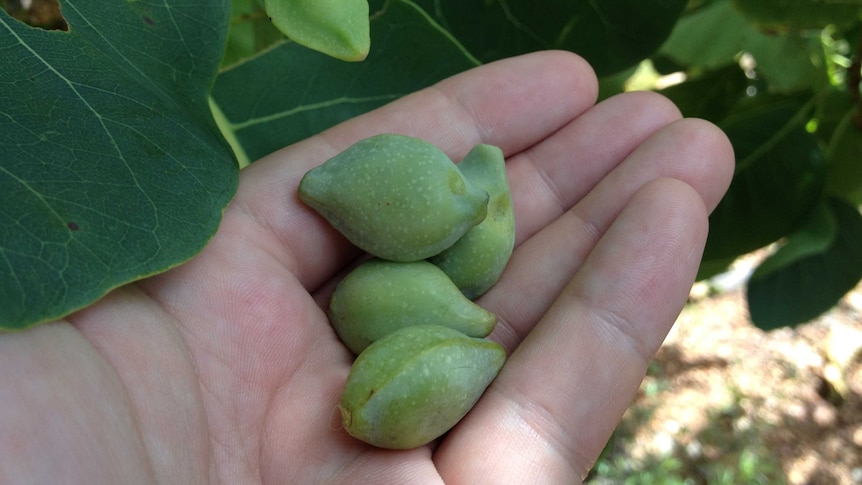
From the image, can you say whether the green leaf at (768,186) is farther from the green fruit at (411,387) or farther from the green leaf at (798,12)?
the green fruit at (411,387)

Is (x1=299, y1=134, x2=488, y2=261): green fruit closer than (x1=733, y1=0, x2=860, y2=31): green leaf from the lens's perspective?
Yes

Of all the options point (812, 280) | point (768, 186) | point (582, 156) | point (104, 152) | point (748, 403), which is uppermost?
point (104, 152)

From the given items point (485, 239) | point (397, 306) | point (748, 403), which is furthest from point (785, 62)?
point (748, 403)

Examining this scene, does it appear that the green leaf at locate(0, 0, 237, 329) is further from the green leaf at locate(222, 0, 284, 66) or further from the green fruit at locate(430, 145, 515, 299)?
the green fruit at locate(430, 145, 515, 299)

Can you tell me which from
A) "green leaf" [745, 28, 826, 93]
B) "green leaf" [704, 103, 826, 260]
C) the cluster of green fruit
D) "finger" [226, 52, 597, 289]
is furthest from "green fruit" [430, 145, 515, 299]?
"green leaf" [745, 28, 826, 93]

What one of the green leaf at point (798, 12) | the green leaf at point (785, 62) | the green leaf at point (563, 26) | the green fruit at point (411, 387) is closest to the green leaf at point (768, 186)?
the green leaf at point (785, 62)

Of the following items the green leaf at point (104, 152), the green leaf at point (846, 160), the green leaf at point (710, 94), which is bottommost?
the green leaf at point (846, 160)

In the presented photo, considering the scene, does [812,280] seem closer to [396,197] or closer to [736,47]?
[736,47]
